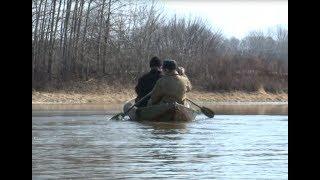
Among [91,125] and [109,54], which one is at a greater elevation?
[109,54]

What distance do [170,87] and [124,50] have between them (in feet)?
94.6

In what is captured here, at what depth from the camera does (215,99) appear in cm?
4091

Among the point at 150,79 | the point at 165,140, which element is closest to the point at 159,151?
the point at 165,140

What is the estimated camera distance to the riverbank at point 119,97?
38.2 m

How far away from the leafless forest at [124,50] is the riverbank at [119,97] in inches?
32.8

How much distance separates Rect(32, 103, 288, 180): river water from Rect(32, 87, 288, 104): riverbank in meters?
19.7

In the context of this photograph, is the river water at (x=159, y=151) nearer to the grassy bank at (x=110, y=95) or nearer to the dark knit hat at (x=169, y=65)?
the dark knit hat at (x=169, y=65)

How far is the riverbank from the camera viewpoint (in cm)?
3819

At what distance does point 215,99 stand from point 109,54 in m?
9.07

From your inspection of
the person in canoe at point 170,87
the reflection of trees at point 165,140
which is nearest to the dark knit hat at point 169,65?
the person in canoe at point 170,87

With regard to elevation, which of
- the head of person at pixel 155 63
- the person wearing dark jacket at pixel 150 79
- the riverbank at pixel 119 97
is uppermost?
the head of person at pixel 155 63
